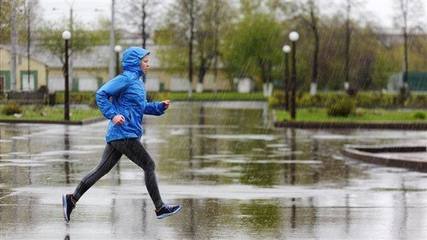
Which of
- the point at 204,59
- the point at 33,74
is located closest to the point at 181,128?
the point at 33,74

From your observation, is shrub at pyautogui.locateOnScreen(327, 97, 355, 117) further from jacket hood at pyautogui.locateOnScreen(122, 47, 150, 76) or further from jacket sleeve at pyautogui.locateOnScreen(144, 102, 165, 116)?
jacket hood at pyautogui.locateOnScreen(122, 47, 150, 76)

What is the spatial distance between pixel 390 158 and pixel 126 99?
326 inches

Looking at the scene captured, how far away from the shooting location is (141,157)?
9016 millimetres

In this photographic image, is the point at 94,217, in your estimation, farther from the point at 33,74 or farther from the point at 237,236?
the point at 33,74

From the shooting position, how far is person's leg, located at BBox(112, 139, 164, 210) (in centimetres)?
893

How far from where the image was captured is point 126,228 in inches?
338

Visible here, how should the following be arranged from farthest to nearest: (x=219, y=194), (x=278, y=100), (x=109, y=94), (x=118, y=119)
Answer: (x=278, y=100) < (x=219, y=194) < (x=109, y=94) < (x=118, y=119)

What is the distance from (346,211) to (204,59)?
7406 centimetres

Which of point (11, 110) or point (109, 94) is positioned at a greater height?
point (109, 94)

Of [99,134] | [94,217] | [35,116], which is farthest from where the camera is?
[35,116]

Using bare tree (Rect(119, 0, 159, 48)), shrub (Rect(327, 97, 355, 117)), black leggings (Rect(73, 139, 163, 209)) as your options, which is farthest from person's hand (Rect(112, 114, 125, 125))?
bare tree (Rect(119, 0, 159, 48))

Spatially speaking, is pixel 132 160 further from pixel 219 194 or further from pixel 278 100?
pixel 278 100

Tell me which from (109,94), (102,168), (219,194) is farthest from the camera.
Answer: (219,194)

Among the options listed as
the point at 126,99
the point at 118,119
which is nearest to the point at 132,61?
the point at 126,99
